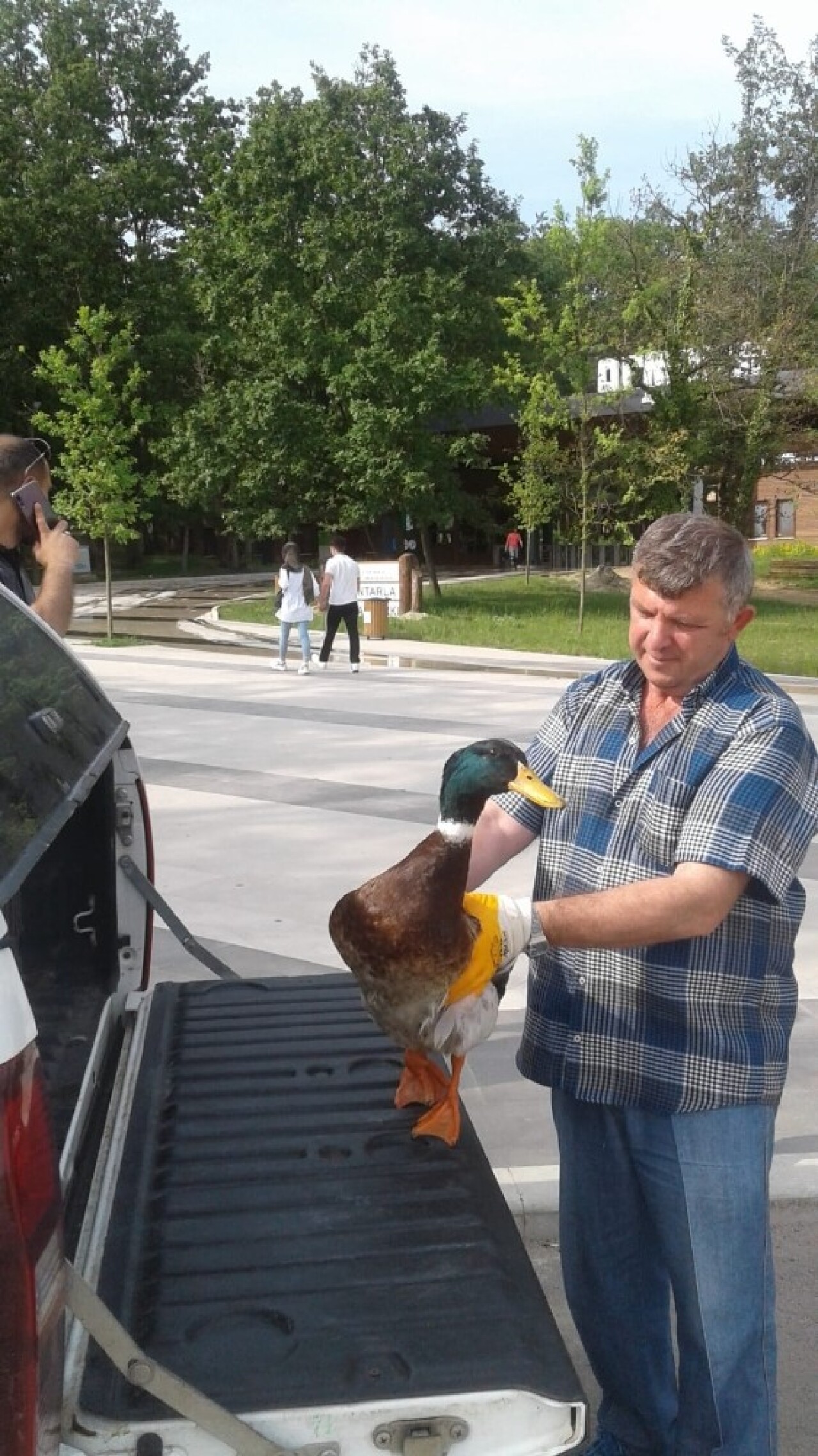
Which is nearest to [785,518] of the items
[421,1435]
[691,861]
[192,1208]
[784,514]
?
[784,514]

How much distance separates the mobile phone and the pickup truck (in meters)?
1.40

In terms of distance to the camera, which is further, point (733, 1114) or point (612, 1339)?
point (612, 1339)

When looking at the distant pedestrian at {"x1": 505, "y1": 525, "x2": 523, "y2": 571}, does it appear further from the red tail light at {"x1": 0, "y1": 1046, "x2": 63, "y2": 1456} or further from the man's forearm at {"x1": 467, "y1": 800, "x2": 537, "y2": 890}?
the red tail light at {"x1": 0, "y1": 1046, "x2": 63, "y2": 1456}

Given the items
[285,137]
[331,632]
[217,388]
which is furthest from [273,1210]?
[217,388]

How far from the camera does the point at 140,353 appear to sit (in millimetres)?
40938

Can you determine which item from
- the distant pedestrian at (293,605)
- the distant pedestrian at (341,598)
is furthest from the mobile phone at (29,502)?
the distant pedestrian at (341,598)

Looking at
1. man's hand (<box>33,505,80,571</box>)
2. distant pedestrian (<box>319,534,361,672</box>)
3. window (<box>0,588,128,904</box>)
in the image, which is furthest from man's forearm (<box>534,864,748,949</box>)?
distant pedestrian (<box>319,534,361,672</box>)

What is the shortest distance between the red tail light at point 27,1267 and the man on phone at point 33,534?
3.03 meters

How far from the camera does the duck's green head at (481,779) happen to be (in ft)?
7.95

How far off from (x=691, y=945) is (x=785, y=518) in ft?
167

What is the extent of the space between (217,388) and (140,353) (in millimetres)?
7723

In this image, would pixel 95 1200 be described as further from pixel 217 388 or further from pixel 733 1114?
pixel 217 388

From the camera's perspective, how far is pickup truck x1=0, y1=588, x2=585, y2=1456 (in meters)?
1.75

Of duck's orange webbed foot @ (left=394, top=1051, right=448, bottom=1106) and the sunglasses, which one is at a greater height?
the sunglasses
